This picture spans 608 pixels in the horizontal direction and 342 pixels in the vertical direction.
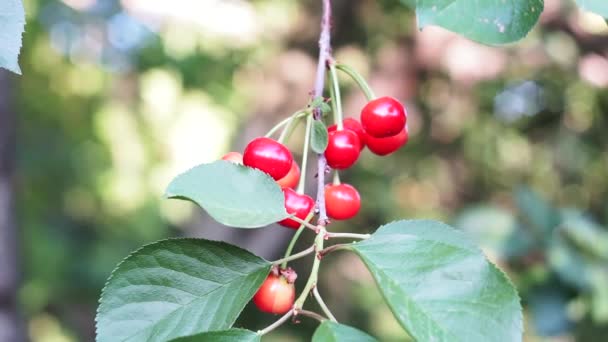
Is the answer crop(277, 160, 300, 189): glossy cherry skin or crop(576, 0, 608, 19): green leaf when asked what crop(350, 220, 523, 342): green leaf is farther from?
crop(576, 0, 608, 19): green leaf

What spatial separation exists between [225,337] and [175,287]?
97 mm

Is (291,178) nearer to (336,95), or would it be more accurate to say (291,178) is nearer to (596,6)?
(336,95)

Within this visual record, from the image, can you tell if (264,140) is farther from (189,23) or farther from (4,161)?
(189,23)

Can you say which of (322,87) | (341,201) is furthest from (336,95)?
(341,201)

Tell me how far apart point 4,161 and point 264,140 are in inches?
80.6

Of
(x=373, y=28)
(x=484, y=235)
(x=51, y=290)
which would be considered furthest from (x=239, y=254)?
(x=51, y=290)

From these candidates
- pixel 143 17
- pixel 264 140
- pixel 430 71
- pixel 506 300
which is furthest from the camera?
pixel 143 17

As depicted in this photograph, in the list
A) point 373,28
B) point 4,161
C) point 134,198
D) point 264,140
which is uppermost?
point 373,28

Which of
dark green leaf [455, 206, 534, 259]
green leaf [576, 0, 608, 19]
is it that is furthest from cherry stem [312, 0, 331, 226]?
dark green leaf [455, 206, 534, 259]

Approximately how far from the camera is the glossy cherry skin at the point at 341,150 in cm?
83

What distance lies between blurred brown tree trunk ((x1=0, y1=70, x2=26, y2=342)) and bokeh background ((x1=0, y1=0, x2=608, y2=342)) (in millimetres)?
110

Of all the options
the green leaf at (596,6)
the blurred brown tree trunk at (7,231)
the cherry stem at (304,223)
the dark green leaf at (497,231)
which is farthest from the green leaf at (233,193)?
the blurred brown tree trunk at (7,231)

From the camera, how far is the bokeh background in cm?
332

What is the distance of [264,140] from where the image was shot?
79cm
